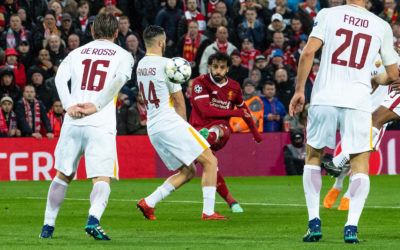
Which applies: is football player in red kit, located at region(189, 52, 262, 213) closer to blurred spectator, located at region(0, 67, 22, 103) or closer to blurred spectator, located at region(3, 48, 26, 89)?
blurred spectator, located at region(0, 67, 22, 103)

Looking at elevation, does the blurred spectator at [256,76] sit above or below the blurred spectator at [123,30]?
below

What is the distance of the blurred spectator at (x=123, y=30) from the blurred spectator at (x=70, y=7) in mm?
1535

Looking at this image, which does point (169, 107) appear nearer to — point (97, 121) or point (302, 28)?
point (97, 121)

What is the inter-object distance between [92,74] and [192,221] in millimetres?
3108

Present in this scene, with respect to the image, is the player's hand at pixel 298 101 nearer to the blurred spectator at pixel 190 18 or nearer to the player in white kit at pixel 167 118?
the player in white kit at pixel 167 118

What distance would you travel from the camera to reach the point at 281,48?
23359 millimetres

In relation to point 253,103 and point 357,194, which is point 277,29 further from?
point 357,194

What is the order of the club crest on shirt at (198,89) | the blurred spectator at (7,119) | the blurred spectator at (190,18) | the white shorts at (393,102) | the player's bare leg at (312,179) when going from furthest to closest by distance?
1. the blurred spectator at (190,18)
2. the blurred spectator at (7,119)
3. the white shorts at (393,102)
4. the club crest on shirt at (198,89)
5. the player's bare leg at (312,179)

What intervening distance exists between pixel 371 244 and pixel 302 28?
53.7ft

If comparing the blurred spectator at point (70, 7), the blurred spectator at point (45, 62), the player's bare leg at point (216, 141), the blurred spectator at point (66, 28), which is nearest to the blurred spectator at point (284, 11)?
the blurred spectator at point (70, 7)

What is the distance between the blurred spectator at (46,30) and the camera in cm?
2133

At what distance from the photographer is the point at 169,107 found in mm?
11195

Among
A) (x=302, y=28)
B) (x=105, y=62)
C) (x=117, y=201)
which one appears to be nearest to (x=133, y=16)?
(x=302, y=28)

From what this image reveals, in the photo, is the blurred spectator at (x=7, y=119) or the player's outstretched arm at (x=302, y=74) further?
the blurred spectator at (x=7, y=119)
